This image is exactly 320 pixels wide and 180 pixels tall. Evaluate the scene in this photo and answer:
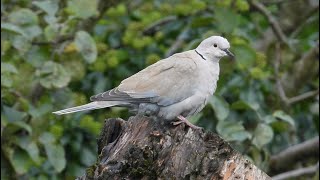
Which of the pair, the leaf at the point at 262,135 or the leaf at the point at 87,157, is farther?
the leaf at the point at 87,157

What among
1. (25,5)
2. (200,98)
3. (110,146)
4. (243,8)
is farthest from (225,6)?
(110,146)

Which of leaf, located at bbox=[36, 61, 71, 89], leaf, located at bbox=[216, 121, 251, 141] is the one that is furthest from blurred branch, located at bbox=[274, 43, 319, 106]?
leaf, located at bbox=[36, 61, 71, 89]

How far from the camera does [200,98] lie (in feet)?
20.1

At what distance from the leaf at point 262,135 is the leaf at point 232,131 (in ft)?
0.32

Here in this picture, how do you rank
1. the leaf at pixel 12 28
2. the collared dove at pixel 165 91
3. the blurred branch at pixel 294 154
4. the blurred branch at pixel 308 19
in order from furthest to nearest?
the blurred branch at pixel 308 19
the blurred branch at pixel 294 154
the leaf at pixel 12 28
the collared dove at pixel 165 91

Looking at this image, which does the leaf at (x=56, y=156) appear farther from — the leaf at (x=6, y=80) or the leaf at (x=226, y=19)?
the leaf at (x=226, y=19)

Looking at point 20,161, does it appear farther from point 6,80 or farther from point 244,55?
point 244,55

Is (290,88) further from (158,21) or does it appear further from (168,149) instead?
(168,149)

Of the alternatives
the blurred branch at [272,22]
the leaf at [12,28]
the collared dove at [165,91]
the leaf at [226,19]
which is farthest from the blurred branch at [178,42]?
the collared dove at [165,91]

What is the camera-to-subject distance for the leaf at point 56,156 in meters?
8.25

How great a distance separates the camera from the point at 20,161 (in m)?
8.25

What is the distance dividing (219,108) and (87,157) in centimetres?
152

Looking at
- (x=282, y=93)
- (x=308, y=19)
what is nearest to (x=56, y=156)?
(x=282, y=93)

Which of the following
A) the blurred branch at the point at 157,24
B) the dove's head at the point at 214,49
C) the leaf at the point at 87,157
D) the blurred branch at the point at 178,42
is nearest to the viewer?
the dove's head at the point at 214,49
